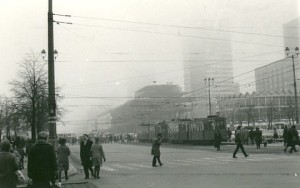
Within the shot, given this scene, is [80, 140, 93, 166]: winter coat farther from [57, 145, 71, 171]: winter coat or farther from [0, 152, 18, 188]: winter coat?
[0, 152, 18, 188]: winter coat

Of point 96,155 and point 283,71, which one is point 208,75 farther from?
point 96,155

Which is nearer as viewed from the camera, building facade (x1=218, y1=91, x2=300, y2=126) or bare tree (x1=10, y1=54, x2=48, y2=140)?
bare tree (x1=10, y1=54, x2=48, y2=140)

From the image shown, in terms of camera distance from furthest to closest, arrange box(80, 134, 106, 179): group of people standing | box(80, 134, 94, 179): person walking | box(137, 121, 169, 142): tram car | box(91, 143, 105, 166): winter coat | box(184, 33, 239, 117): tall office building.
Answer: box(184, 33, 239, 117): tall office building
box(137, 121, 169, 142): tram car
box(80, 134, 94, 179): person walking
box(80, 134, 106, 179): group of people standing
box(91, 143, 105, 166): winter coat

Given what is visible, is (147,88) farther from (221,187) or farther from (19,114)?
(221,187)

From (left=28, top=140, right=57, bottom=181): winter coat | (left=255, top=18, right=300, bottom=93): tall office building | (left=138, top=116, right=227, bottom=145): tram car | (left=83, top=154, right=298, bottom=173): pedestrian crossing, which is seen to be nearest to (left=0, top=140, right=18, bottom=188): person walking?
(left=28, top=140, right=57, bottom=181): winter coat

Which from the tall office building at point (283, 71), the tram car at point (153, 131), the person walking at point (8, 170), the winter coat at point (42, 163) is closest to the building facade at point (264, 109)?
the tall office building at point (283, 71)

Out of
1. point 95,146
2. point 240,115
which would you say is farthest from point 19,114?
point 240,115
